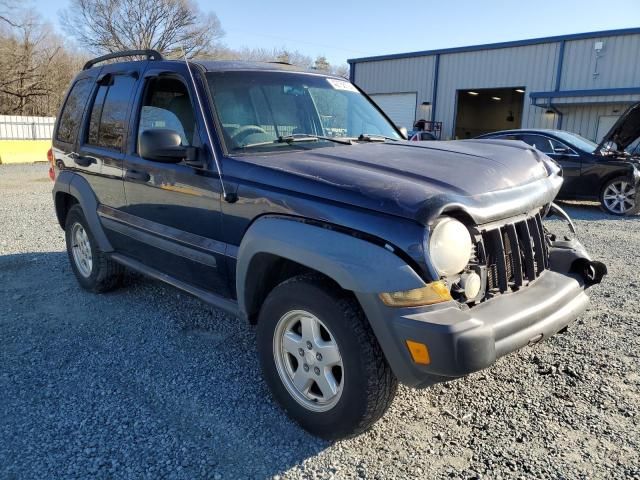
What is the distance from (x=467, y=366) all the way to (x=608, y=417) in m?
1.30

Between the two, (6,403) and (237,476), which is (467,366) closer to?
(237,476)

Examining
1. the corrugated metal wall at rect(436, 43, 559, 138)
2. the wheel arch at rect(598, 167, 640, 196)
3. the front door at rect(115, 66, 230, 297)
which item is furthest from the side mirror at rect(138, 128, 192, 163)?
the corrugated metal wall at rect(436, 43, 559, 138)

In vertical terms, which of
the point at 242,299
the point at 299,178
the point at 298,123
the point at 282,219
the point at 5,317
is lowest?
the point at 5,317

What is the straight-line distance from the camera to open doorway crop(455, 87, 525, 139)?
28953mm

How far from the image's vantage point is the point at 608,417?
9.50 feet

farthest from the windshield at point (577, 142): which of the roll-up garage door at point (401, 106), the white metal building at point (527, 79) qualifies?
the roll-up garage door at point (401, 106)

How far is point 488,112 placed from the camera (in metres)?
31.6

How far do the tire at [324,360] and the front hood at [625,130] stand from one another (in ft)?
25.8

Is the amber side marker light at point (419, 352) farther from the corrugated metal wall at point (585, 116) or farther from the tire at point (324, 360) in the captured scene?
the corrugated metal wall at point (585, 116)

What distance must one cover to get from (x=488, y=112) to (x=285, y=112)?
30.8 m

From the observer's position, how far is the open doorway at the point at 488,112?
2895cm

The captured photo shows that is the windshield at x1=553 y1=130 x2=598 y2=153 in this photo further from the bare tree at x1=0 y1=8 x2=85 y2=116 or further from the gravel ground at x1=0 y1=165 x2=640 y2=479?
the bare tree at x1=0 y1=8 x2=85 y2=116

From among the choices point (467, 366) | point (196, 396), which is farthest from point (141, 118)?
point (467, 366)

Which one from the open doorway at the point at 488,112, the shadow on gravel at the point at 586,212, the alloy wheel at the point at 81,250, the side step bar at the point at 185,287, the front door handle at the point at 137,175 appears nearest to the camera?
the side step bar at the point at 185,287
